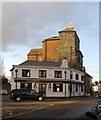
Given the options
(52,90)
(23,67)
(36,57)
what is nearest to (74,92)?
(52,90)

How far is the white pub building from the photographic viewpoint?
6950 centimetres

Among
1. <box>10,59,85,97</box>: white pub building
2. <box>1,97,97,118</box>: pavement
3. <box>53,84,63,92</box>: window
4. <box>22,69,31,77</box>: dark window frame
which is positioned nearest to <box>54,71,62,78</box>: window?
<box>10,59,85,97</box>: white pub building

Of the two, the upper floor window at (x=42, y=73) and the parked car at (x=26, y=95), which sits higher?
the upper floor window at (x=42, y=73)

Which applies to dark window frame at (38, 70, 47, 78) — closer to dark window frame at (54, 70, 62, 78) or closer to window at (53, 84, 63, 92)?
dark window frame at (54, 70, 62, 78)

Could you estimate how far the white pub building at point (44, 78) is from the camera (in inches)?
2736

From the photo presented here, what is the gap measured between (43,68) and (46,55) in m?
33.2

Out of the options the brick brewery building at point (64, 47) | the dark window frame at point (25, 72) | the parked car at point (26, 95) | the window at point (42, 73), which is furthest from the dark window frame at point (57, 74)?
the parked car at point (26, 95)

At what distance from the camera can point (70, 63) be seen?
293 ft

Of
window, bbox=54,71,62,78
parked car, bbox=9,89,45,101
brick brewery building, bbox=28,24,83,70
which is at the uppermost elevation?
brick brewery building, bbox=28,24,83,70

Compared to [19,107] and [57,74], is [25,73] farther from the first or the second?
[19,107]

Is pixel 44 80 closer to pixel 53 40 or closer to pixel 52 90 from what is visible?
pixel 52 90

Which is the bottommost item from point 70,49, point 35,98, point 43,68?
point 35,98

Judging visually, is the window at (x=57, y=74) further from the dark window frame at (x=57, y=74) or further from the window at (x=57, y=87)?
the window at (x=57, y=87)

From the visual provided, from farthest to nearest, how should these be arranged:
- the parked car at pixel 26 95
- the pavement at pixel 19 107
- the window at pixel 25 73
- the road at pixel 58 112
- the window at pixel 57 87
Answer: the window at pixel 57 87 < the window at pixel 25 73 < the parked car at pixel 26 95 < the pavement at pixel 19 107 < the road at pixel 58 112
